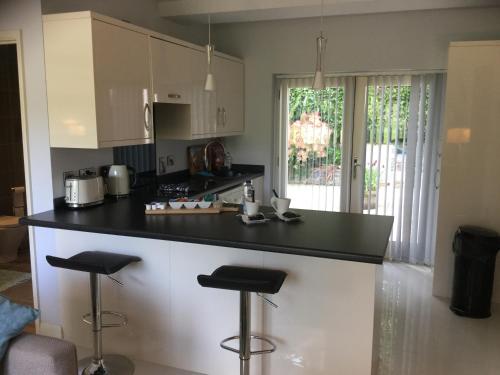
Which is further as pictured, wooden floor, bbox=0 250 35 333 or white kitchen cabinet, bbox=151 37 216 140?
wooden floor, bbox=0 250 35 333

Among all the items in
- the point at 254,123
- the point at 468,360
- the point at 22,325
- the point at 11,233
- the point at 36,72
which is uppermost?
the point at 36,72

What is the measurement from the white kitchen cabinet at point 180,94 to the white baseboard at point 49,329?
5.83ft

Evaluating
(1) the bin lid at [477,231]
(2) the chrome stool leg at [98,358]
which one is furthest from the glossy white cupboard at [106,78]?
(1) the bin lid at [477,231]

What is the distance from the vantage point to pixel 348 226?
2.69 metres

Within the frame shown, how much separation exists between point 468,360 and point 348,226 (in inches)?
49.8

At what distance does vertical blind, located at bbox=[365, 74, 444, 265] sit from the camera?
177 inches

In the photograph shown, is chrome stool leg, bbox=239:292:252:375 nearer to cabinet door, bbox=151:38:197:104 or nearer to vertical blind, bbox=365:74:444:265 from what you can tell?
cabinet door, bbox=151:38:197:104

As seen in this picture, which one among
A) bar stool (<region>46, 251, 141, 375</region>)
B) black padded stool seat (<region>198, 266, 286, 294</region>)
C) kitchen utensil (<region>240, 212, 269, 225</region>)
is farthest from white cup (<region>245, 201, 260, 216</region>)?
bar stool (<region>46, 251, 141, 375</region>)

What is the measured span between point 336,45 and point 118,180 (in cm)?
254

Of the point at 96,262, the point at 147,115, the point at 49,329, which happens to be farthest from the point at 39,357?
the point at 147,115

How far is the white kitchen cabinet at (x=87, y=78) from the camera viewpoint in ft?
9.25

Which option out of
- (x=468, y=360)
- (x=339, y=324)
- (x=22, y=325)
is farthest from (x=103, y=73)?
(x=468, y=360)

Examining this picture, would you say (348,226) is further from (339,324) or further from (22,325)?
Result: (22,325)

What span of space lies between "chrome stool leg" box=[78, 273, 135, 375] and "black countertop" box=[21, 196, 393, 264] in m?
0.35
